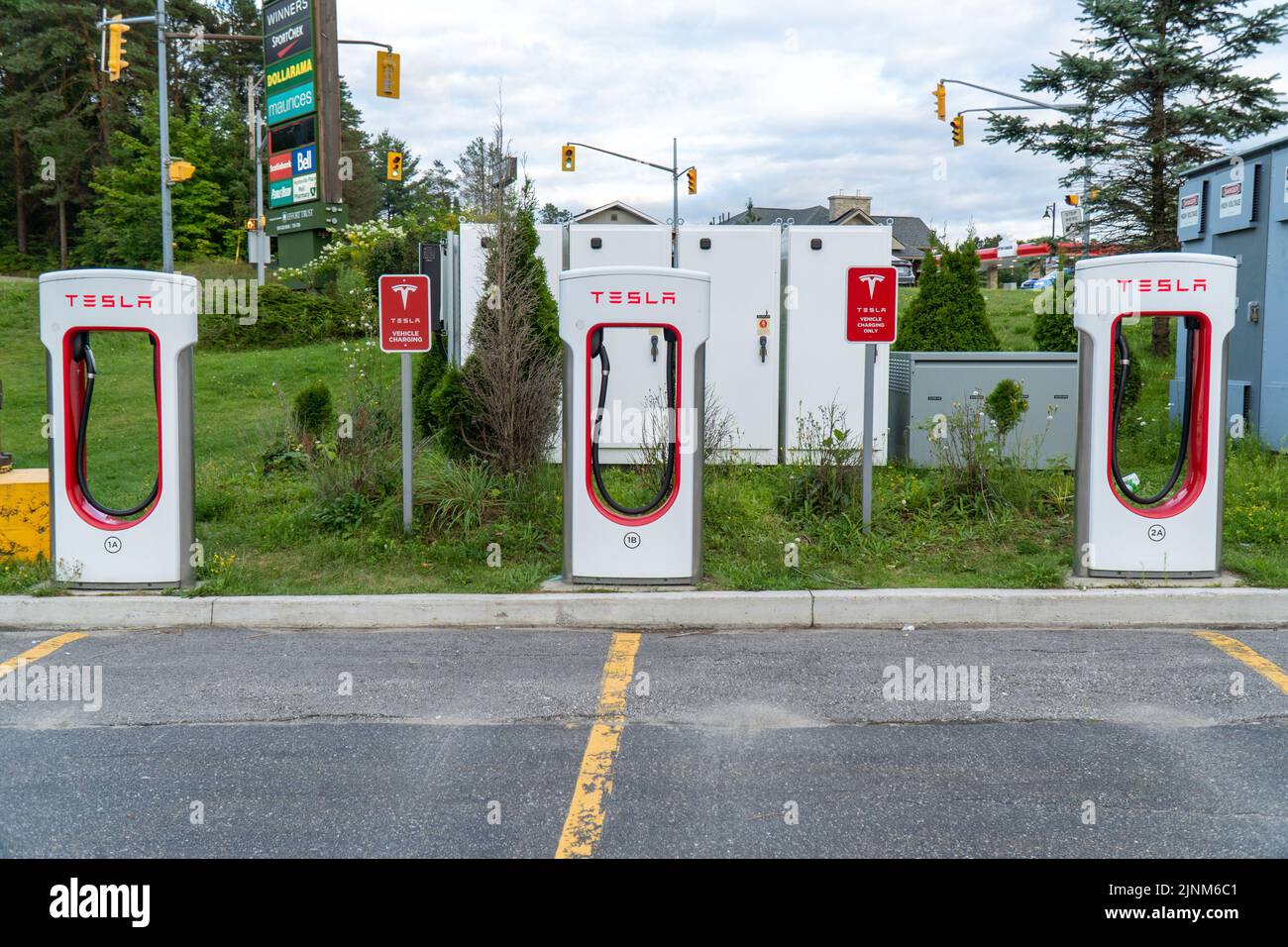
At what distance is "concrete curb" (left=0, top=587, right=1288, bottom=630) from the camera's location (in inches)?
279

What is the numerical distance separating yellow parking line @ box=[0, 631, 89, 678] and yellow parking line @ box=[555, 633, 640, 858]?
3.34m

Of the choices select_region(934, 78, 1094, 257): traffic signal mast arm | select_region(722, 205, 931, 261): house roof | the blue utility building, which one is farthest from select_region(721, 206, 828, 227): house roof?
the blue utility building

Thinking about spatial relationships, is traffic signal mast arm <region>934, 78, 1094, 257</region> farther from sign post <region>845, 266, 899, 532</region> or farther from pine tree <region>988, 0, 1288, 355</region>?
sign post <region>845, 266, 899, 532</region>

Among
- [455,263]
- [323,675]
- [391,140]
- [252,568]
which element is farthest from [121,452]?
[391,140]

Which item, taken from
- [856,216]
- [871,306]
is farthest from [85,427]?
[856,216]

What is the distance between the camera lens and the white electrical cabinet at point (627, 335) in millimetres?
10969

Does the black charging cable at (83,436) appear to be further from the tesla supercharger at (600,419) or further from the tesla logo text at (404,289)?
the tesla supercharger at (600,419)

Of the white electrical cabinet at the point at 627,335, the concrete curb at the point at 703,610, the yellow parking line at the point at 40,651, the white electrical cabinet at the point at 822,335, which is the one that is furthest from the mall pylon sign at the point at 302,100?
the yellow parking line at the point at 40,651

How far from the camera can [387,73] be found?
19031 mm

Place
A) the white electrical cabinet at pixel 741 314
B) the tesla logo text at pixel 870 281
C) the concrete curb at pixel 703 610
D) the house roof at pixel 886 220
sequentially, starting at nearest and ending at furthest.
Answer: the concrete curb at pixel 703 610 < the tesla logo text at pixel 870 281 < the white electrical cabinet at pixel 741 314 < the house roof at pixel 886 220

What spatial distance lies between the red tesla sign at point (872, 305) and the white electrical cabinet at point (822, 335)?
3039 mm

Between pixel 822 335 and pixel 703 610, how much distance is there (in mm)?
5010

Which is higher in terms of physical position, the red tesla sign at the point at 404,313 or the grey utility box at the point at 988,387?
the red tesla sign at the point at 404,313

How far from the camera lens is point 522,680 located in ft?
19.5
